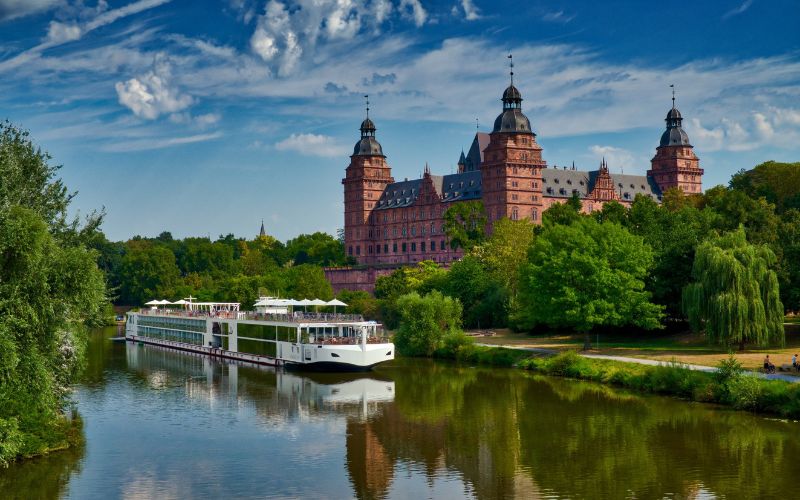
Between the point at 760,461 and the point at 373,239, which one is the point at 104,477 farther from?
the point at 373,239

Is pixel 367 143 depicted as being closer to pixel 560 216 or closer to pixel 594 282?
pixel 560 216

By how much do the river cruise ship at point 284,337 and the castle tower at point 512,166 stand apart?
48.2m

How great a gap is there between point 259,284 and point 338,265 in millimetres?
35330

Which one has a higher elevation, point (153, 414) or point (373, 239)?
point (373, 239)

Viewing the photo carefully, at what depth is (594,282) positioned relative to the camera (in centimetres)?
6312

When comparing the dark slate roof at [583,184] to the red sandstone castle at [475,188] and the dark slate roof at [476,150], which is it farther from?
the dark slate roof at [476,150]

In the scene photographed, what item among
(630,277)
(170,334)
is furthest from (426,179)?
(630,277)

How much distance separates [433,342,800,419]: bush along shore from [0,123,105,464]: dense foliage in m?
27.9

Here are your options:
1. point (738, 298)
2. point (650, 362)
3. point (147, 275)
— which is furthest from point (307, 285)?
point (738, 298)

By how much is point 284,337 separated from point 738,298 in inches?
1210

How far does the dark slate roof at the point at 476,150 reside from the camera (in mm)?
155500

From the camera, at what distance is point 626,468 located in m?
32.6

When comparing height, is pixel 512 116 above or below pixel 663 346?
above

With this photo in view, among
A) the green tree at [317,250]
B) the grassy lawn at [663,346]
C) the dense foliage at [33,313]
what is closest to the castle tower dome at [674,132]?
the green tree at [317,250]
